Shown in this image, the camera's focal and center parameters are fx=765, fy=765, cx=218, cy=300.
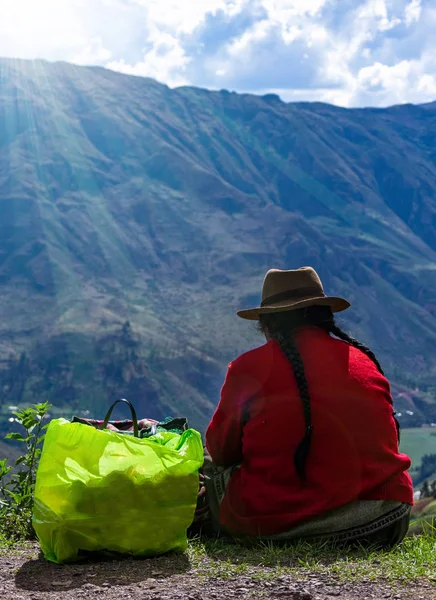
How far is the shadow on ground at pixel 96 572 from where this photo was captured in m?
3.79

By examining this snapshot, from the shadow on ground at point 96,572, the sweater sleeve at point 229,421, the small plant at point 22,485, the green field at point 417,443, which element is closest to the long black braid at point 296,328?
the sweater sleeve at point 229,421

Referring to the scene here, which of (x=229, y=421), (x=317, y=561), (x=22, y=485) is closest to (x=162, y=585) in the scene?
(x=317, y=561)

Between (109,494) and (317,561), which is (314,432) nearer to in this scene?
(317,561)

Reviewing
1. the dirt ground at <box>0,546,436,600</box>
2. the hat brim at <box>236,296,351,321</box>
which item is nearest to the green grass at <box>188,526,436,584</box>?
the dirt ground at <box>0,546,436,600</box>

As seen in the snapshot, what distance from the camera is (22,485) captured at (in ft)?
18.7

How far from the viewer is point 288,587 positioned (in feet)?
11.8

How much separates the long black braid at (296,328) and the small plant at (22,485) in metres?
1.89

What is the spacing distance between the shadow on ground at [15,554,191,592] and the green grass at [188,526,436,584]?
0.15 meters

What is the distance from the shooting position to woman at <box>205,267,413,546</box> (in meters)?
4.43

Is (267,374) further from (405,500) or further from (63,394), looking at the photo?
(63,394)

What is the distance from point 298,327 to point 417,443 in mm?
185770

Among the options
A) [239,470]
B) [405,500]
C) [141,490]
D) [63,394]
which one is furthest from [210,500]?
[63,394]

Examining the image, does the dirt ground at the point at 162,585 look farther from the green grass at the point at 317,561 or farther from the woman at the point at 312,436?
the woman at the point at 312,436

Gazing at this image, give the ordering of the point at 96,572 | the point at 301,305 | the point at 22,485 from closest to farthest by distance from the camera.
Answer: the point at 96,572 < the point at 301,305 < the point at 22,485
